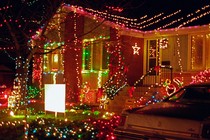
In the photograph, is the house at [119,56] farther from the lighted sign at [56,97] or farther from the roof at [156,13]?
the lighted sign at [56,97]

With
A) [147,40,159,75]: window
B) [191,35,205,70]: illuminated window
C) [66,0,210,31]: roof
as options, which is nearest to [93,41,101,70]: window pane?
[66,0,210,31]: roof

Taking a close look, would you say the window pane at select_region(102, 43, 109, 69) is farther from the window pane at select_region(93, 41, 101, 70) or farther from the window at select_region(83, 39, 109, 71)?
the window pane at select_region(93, 41, 101, 70)

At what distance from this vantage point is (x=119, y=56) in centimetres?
1923

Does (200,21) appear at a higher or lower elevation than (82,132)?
higher

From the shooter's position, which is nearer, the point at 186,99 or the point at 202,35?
the point at 186,99

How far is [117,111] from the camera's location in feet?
52.3

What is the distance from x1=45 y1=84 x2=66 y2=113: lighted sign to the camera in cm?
1293

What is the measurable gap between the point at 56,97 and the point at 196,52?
8125mm

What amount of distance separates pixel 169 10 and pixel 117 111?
7.34m

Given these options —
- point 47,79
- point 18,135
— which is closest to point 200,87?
point 18,135

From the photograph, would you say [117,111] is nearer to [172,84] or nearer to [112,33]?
[172,84]

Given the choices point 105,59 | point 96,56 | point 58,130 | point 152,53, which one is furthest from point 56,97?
point 96,56

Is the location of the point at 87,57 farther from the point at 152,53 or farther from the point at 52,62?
the point at 152,53

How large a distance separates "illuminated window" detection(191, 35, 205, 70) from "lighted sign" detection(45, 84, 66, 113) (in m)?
7.73
